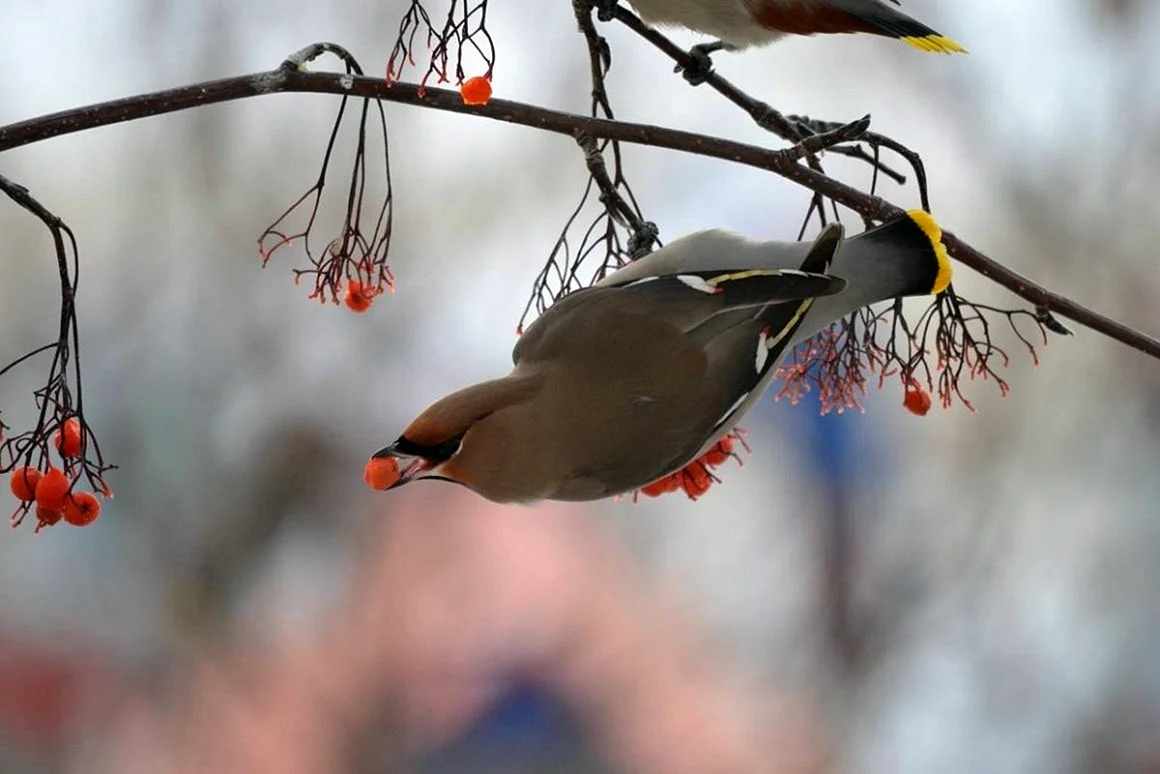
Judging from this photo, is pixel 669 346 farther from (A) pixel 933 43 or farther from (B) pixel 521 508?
(B) pixel 521 508

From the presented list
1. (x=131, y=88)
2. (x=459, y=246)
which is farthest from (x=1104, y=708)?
(x=131, y=88)

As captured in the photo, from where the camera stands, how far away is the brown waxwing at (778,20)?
137 centimetres

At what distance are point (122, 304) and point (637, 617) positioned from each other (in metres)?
1.29

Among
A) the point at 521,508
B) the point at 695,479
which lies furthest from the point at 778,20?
the point at 521,508

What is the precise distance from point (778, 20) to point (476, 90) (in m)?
0.58

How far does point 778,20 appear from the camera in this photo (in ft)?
4.73

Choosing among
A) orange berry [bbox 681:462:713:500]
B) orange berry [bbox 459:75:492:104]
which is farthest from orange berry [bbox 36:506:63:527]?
orange berry [bbox 681:462:713:500]

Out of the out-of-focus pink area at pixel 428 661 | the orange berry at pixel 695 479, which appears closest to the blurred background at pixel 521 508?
the out-of-focus pink area at pixel 428 661

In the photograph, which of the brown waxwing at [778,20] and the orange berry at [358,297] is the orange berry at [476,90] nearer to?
the orange berry at [358,297]

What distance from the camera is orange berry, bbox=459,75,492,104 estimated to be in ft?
3.23

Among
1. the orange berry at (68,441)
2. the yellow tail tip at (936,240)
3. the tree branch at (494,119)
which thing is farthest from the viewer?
the yellow tail tip at (936,240)

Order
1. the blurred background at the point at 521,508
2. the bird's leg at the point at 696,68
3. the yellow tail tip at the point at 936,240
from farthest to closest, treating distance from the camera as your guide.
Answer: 1. the blurred background at the point at 521,508
2. the bird's leg at the point at 696,68
3. the yellow tail tip at the point at 936,240

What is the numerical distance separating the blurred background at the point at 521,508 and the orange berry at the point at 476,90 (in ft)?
5.05

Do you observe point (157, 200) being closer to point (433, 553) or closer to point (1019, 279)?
point (433, 553)
